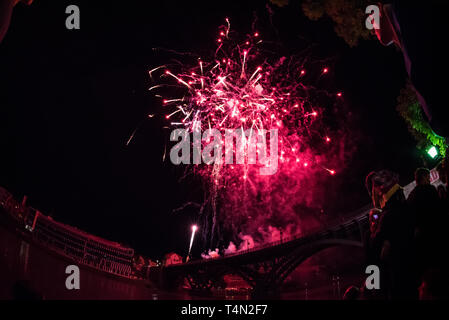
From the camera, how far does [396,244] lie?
4.24 metres

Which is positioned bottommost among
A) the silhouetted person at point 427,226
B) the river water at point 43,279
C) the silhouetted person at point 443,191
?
the river water at point 43,279

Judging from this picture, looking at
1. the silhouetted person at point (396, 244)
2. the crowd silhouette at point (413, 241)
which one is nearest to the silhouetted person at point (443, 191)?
the crowd silhouette at point (413, 241)

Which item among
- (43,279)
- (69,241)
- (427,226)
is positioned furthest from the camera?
(69,241)

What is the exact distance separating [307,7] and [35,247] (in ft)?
51.4

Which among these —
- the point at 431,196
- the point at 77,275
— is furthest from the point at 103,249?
the point at 431,196

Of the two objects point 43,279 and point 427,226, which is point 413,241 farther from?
point 43,279

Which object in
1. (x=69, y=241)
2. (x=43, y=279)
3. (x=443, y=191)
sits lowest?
(x=43, y=279)

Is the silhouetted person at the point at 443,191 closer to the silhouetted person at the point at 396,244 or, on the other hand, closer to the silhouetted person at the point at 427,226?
the silhouetted person at the point at 427,226

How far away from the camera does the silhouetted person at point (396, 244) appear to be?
402cm

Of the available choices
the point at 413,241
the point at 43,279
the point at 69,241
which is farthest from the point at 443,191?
the point at 69,241

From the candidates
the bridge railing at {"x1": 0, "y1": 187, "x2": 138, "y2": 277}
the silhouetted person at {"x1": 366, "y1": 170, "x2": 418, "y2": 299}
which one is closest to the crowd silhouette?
the silhouetted person at {"x1": 366, "y1": 170, "x2": 418, "y2": 299}

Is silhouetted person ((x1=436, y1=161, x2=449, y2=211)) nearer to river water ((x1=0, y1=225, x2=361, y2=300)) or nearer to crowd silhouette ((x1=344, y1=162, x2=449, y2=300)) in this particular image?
crowd silhouette ((x1=344, y1=162, x2=449, y2=300))
